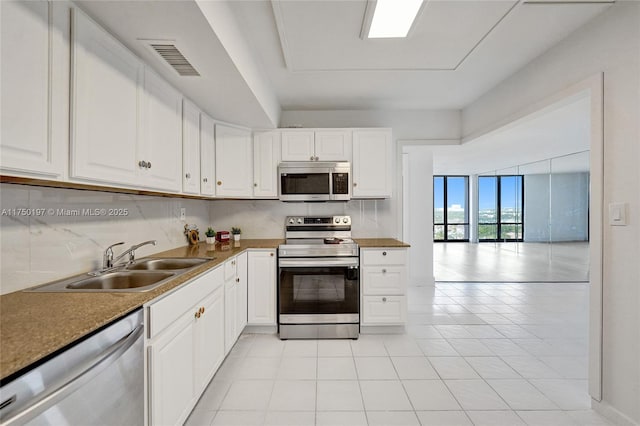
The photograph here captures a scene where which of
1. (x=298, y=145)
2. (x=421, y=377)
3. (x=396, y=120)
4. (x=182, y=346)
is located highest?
(x=396, y=120)

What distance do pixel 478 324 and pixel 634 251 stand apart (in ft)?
5.85

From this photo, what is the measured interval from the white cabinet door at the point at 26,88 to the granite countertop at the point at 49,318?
1.62 feet

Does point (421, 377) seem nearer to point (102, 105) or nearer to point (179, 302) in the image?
point (179, 302)

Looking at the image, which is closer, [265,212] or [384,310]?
[384,310]

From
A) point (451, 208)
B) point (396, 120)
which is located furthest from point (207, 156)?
point (451, 208)

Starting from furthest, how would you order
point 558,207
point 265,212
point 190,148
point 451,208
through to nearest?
1. point 451,208
2. point 558,207
3. point 265,212
4. point 190,148

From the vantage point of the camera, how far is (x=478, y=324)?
307cm

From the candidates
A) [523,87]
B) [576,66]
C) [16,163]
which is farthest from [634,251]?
[16,163]

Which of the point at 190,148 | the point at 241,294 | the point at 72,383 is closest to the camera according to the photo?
the point at 72,383

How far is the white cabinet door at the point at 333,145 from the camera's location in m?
3.17

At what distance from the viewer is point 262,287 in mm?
2789

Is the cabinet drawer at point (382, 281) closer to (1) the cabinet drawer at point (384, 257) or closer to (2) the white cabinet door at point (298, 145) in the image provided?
(1) the cabinet drawer at point (384, 257)

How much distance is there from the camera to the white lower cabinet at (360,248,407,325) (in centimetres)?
Answer: 284

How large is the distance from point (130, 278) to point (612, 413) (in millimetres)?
2998
